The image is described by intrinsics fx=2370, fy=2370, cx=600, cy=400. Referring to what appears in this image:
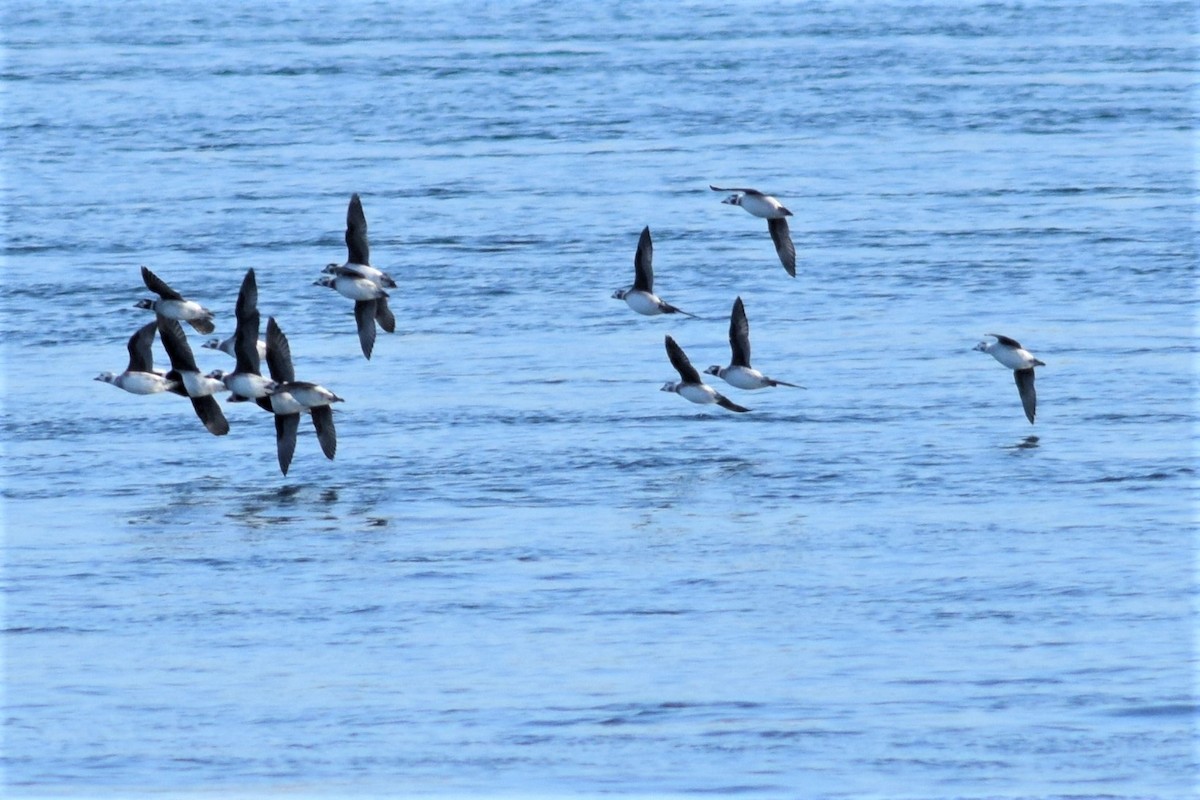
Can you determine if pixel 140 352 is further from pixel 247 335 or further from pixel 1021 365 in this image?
pixel 1021 365

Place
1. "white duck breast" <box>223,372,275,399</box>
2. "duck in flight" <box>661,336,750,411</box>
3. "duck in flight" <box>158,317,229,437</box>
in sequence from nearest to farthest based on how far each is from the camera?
"white duck breast" <box>223,372,275,399</box>
"duck in flight" <box>158,317,229,437</box>
"duck in flight" <box>661,336,750,411</box>

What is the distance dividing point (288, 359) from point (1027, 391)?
581cm

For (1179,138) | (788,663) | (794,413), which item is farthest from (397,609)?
(1179,138)

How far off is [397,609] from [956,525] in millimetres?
3897

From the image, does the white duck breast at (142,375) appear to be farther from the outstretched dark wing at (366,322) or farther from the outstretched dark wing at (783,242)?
the outstretched dark wing at (783,242)

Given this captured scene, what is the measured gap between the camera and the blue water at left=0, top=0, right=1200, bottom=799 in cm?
1160

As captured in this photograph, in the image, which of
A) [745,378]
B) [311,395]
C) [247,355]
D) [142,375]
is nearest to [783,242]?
[745,378]

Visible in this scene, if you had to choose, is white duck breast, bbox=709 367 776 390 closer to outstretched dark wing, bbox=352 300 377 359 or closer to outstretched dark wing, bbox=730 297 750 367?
outstretched dark wing, bbox=730 297 750 367

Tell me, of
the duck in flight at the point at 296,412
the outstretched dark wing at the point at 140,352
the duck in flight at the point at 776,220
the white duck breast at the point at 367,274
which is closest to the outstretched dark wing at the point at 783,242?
the duck in flight at the point at 776,220

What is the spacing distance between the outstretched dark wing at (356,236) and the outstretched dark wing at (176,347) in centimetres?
205

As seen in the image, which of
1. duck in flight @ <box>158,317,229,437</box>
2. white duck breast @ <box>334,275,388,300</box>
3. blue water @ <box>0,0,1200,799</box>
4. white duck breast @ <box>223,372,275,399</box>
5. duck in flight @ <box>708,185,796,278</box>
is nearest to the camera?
blue water @ <box>0,0,1200,799</box>

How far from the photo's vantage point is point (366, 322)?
20.6m

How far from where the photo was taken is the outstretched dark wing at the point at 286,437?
17.5 metres

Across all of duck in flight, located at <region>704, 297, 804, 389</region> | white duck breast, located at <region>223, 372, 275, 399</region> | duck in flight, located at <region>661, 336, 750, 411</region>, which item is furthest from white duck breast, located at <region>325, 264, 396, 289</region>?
duck in flight, located at <region>704, 297, 804, 389</region>
